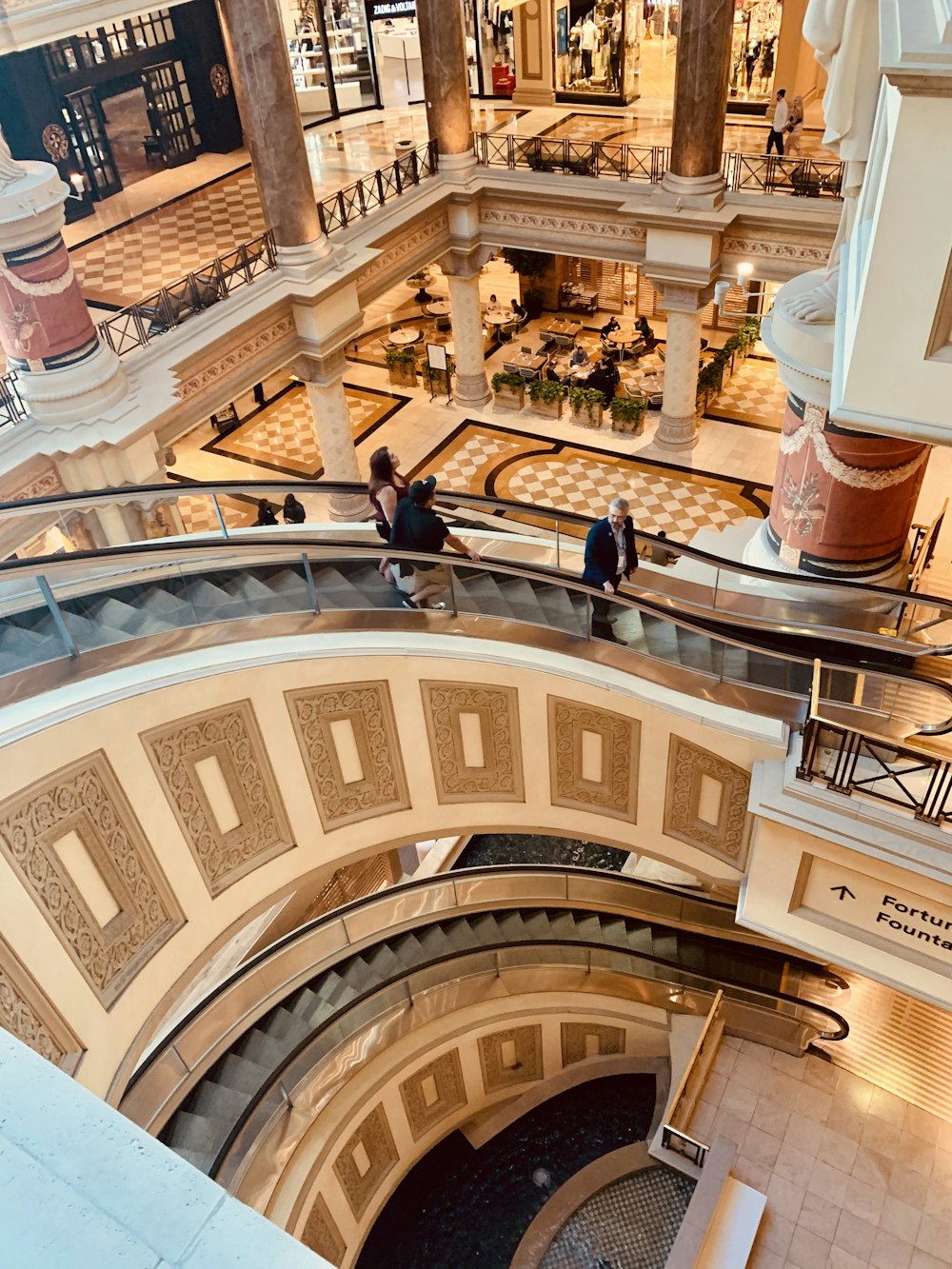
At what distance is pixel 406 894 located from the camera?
8156mm

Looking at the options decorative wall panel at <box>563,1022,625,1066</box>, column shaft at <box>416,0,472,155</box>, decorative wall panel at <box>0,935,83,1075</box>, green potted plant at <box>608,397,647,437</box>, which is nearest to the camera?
decorative wall panel at <box>0,935,83,1075</box>

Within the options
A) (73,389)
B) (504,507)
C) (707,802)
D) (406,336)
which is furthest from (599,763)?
(406,336)

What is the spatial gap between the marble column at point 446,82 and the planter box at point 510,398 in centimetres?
275

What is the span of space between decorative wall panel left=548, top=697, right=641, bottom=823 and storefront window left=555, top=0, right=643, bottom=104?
12.5 m

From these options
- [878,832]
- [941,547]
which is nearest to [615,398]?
[941,547]

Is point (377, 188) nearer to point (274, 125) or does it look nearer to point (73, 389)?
point (274, 125)

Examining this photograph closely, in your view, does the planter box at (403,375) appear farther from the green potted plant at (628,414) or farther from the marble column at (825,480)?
the marble column at (825,480)

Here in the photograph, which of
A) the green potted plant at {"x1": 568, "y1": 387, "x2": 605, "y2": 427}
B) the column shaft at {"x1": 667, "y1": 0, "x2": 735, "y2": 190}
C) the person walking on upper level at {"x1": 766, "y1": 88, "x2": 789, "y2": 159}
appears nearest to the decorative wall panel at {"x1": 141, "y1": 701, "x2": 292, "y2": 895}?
the column shaft at {"x1": 667, "y1": 0, "x2": 735, "y2": 190}

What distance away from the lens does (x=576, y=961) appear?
27.1 feet

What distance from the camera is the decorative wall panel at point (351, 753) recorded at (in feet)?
18.1

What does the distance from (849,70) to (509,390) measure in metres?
9.05

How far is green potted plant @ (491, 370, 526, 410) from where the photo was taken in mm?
12891

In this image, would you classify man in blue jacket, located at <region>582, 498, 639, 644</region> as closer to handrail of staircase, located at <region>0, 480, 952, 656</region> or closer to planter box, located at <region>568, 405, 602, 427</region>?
handrail of staircase, located at <region>0, 480, 952, 656</region>

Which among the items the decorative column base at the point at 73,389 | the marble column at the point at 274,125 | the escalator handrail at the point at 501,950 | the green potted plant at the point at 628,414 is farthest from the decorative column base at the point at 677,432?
the decorative column base at the point at 73,389
